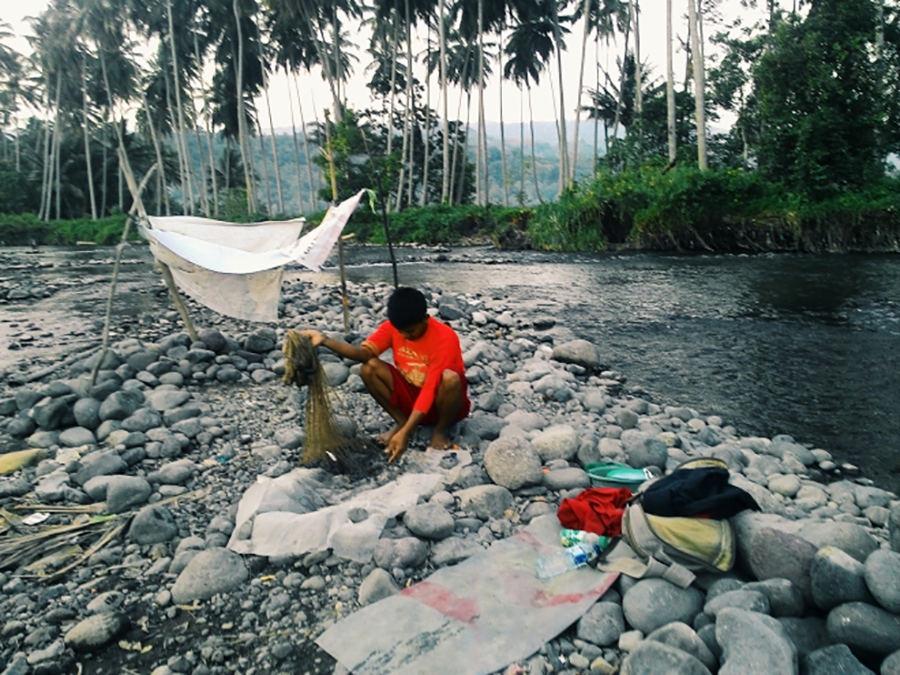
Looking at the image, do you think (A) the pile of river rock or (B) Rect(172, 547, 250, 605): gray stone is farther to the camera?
(B) Rect(172, 547, 250, 605): gray stone

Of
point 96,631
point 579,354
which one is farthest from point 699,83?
point 96,631

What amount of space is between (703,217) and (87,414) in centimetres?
1418

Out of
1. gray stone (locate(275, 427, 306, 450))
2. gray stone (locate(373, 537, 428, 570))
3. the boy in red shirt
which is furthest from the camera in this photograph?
gray stone (locate(275, 427, 306, 450))

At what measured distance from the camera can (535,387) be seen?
14.2ft

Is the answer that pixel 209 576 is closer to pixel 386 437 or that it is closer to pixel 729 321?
pixel 386 437

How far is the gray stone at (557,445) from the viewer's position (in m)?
2.94

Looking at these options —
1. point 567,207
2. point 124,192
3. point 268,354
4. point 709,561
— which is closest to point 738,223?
Answer: point 567,207

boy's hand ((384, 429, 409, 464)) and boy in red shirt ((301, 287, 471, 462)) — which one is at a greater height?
boy in red shirt ((301, 287, 471, 462))

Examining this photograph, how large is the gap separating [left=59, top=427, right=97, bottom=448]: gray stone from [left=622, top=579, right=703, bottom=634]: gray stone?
3.09 m

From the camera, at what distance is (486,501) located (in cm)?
251

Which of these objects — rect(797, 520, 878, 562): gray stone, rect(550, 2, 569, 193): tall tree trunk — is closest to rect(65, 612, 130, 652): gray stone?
rect(797, 520, 878, 562): gray stone

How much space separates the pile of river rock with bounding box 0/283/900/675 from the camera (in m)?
1.60

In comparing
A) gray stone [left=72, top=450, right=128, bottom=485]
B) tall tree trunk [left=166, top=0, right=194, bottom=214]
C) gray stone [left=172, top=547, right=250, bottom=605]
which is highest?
tall tree trunk [left=166, top=0, right=194, bottom=214]

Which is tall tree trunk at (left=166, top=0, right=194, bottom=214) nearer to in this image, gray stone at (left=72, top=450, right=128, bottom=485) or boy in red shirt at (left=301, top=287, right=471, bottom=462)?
gray stone at (left=72, top=450, right=128, bottom=485)
